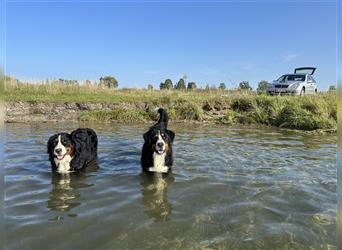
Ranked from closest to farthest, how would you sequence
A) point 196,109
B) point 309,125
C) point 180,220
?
point 180,220 → point 309,125 → point 196,109

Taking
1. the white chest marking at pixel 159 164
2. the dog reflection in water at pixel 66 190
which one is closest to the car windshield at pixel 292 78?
the white chest marking at pixel 159 164

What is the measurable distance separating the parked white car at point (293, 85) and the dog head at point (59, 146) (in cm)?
1708

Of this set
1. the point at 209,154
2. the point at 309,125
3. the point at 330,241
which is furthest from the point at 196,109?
the point at 330,241

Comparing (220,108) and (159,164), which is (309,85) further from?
(159,164)

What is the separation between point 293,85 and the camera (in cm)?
2222

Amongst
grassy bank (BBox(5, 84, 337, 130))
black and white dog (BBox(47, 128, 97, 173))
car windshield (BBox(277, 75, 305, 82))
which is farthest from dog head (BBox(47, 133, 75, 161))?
car windshield (BBox(277, 75, 305, 82))

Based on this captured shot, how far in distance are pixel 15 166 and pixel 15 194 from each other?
72.9 inches

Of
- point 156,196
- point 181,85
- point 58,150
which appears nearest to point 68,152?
point 58,150

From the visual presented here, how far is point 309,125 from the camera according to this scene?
42.7 ft

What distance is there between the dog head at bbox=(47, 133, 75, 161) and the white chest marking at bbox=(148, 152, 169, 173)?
1732mm

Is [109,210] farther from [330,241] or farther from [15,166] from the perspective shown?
[15,166]

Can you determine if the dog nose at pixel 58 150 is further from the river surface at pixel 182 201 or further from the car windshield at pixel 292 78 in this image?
the car windshield at pixel 292 78

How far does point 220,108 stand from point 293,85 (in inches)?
311

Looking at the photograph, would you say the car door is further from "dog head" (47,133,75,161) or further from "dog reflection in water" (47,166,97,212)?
"dog head" (47,133,75,161)
